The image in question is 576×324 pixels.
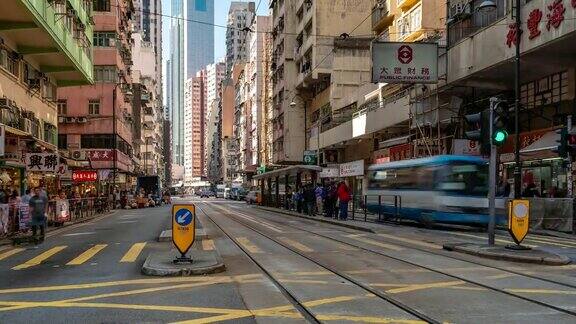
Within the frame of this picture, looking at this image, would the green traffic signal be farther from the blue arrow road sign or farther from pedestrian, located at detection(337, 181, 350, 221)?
pedestrian, located at detection(337, 181, 350, 221)

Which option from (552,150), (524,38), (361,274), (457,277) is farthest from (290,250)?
(524,38)

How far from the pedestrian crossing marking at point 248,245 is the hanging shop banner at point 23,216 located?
8154 mm

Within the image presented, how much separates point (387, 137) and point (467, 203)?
24551 millimetres

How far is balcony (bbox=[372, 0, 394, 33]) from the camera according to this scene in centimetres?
4844

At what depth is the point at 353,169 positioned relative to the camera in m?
47.6

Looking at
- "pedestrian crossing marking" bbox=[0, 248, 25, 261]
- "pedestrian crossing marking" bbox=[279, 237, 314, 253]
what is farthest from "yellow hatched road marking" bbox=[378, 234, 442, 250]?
"pedestrian crossing marking" bbox=[0, 248, 25, 261]

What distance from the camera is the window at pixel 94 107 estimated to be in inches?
2579

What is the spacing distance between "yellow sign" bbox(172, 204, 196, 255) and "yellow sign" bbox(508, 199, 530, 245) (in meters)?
7.34

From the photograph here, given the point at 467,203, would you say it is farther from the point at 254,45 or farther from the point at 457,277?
the point at 254,45

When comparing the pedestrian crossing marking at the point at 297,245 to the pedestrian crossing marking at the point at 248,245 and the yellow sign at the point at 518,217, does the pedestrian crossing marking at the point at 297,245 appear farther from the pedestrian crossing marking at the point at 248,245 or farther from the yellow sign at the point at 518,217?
the yellow sign at the point at 518,217

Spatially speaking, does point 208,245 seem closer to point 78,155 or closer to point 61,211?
point 61,211

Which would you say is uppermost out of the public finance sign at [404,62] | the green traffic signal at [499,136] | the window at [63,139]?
the public finance sign at [404,62]

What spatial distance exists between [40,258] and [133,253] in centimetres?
211

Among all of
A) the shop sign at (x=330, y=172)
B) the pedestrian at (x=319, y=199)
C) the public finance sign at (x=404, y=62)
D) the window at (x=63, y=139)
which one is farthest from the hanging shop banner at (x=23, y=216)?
the window at (x=63, y=139)
